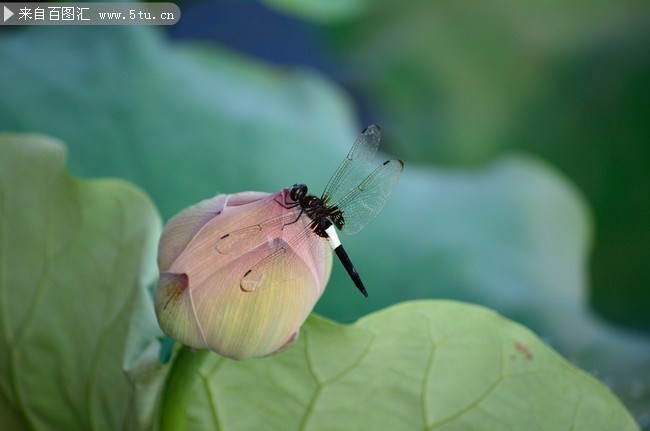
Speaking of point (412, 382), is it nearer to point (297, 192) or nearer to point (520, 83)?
point (297, 192)

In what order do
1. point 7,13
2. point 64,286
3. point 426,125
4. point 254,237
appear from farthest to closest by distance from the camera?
point 426,125
point 7,13
point 64,286
point 254,237

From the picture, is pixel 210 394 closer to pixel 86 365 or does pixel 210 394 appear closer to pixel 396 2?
Answer: pixel 86 365

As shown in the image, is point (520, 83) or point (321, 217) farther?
point (520, 83)

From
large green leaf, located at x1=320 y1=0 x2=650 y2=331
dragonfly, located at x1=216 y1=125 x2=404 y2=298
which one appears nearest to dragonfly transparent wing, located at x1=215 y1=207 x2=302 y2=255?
dragonfly, located at x1=216 y1=125 x2=404 y2=298

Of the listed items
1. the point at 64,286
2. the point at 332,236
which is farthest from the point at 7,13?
the point at 332,236

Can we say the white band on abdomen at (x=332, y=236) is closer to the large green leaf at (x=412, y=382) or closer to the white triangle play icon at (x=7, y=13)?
the large green leaf at (x=412, y=382)

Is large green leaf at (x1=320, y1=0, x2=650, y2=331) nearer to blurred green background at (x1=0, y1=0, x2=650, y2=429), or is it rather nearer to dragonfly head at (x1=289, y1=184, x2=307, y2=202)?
blurred green background at (x1=0, y1=0, x2=650, y2=429)

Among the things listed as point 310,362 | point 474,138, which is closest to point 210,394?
point 310,362

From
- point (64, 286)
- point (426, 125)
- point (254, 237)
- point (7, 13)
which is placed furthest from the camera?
point (426, 125)
